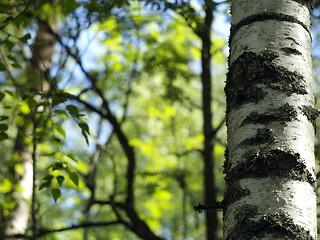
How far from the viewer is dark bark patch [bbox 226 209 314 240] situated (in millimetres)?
1452

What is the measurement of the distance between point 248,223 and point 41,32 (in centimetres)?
598

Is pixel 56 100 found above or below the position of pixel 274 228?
above

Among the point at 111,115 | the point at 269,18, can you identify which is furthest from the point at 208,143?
the point at 269,18

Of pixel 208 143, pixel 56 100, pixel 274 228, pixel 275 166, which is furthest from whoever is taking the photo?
pixel 208 143

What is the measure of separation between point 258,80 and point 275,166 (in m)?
0.29

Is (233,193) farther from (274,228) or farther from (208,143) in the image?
(208,143)

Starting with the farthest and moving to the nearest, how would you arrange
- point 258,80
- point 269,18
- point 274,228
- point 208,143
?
point 208,143 < point 269,18 < point 258,80 < point 274,228

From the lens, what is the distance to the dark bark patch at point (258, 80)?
170 cm

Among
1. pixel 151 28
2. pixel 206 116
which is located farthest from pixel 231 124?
pixel 151 28

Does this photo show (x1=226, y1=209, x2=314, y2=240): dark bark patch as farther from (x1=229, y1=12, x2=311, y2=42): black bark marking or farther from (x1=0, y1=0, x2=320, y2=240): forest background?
(x1=0, y1=0, x2=320, y2=240): forest background

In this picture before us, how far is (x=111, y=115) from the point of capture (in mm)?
4980

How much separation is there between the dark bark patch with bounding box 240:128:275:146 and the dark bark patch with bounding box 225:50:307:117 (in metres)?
0.11

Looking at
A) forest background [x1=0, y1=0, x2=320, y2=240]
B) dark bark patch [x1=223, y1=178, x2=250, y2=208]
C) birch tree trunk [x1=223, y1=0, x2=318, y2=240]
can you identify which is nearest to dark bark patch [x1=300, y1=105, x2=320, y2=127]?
birch tree trunk [x1=223, y1=0, x2=318, y2=240]

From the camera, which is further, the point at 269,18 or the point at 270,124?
the point at 269,18
